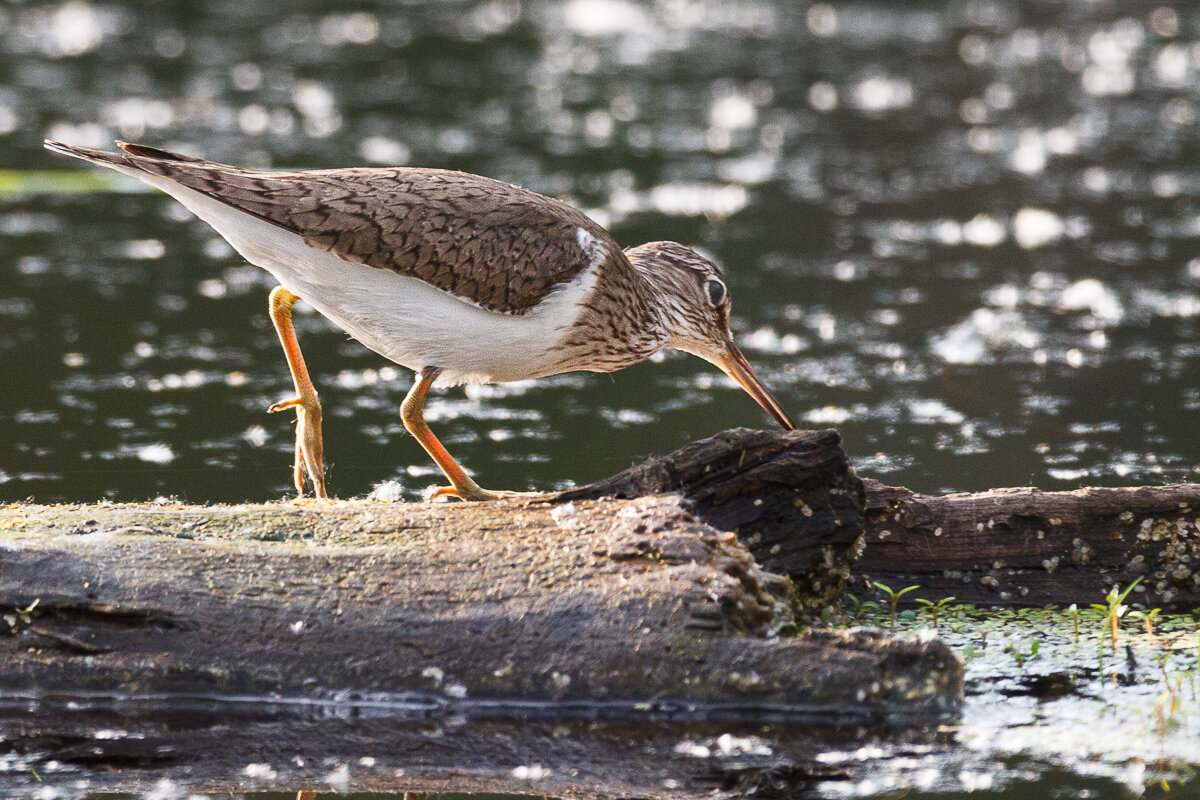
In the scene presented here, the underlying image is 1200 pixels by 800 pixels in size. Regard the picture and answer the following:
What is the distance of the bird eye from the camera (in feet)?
25.3

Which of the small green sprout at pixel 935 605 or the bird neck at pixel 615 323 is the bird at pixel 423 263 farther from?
the small green sprout at pixel 935 605

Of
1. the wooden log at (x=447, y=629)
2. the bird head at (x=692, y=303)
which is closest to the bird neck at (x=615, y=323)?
the bird head at (x=692, y=303)

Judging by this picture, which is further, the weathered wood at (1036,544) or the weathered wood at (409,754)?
the weathered wood at (1036,544)

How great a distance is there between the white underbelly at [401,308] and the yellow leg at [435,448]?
0.09 m

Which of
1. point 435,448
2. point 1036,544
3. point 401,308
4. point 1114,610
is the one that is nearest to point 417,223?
point 401,308

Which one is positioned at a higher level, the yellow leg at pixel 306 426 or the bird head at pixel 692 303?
the bird head at pixel 692 303

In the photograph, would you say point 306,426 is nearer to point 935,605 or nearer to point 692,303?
point 692,303

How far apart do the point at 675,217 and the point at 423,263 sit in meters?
7.35

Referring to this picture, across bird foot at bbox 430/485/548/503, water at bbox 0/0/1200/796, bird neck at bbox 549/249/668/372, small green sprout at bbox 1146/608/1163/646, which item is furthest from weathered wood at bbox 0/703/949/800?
bird neck at bbox 549/249/668/372

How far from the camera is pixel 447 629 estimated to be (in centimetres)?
521

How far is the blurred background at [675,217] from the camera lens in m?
8.74

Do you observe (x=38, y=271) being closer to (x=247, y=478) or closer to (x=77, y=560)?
(x=247, y=478)

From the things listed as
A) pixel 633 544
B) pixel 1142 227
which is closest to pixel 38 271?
pixel 633 544

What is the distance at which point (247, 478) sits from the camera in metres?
7.93
